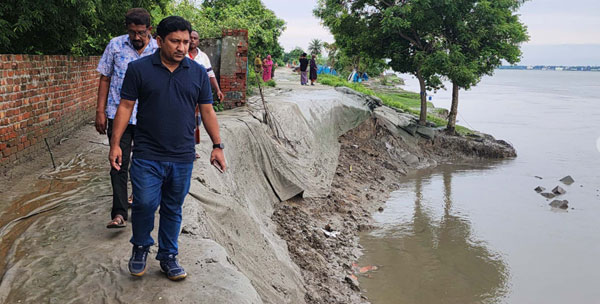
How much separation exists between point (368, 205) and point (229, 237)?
691cm

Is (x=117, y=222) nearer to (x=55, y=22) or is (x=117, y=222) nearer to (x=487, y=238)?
(x=55, y=22)

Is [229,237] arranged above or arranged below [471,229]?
above

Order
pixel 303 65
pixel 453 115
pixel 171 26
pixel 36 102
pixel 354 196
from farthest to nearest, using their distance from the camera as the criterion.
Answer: pixel 303 65 → pixel 453 115 → pixel 354 196 → pixel 36 102 → pixel 171 26

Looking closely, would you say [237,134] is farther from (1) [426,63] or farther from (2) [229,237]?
(1) [426,63]

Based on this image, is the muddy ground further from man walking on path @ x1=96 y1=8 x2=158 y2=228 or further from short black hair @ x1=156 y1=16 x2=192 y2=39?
short black hair @ x1=156 y1=16 x2=192 y2=39

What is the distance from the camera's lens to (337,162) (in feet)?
43.5

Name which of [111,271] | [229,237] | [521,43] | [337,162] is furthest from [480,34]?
[111,271]

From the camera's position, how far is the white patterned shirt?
4.03 meters

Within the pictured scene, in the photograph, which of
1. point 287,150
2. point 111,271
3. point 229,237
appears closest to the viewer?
point 111,271

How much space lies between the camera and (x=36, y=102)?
21.2ft

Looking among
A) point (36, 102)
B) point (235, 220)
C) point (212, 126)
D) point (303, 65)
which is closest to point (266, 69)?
point (303, 65)

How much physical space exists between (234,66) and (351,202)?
13.4ft

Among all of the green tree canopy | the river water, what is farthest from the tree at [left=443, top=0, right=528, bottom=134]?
the river water

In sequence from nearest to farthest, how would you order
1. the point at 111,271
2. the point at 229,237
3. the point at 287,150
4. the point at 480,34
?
the point at 111,271 → the point at 229,237 → the point at 287,150 → the point at 480,34
